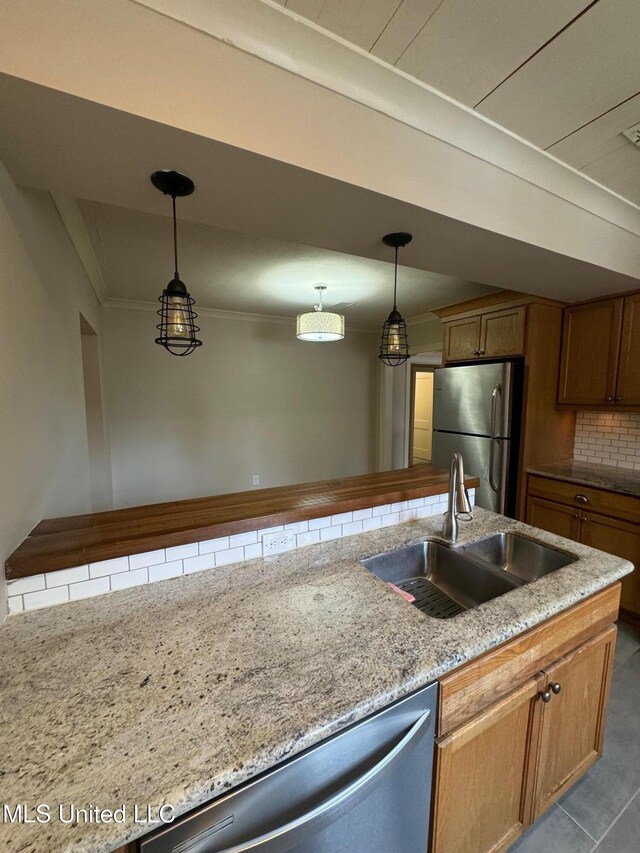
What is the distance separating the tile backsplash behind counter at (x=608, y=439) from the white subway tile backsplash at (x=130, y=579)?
10.5 ft

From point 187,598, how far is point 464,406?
2.52 meters

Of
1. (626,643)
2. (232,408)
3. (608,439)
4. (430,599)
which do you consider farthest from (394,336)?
(232,408)

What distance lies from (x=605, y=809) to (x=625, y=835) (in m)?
0.07

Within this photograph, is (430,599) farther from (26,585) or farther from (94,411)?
(94,411)

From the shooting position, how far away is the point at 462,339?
3064 millimetres

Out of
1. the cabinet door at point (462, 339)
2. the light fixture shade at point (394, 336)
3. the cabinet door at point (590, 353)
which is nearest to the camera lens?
the light fixture shade at point (394, 336)

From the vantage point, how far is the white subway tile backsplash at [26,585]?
0.92 meters

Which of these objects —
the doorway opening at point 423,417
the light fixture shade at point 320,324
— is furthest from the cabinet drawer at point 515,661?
the doorway opening at point 423,417

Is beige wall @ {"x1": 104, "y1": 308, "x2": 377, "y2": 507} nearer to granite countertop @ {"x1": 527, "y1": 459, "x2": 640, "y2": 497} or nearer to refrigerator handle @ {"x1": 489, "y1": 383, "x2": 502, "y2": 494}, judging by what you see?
refrigerator handle @ {"x1": 489, "y1": 383, "x2": 502, "y2": 494}

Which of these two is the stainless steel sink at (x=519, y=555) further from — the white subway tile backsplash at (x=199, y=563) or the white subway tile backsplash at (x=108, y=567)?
the white subway tile backsplash at (x=108, y=567)

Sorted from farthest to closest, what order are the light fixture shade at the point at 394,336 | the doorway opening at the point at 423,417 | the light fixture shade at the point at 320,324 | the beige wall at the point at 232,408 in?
1. the doorway opening at the point at 423,417
2. the beige wall at the point at 232,408
3. the light fixture shade at the point at 320,324
4. the light fixture shade at the point at 394,336

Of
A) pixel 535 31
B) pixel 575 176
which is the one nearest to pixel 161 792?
pixel 535 31

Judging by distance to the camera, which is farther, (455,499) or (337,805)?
(455,499)

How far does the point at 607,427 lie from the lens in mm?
2734
